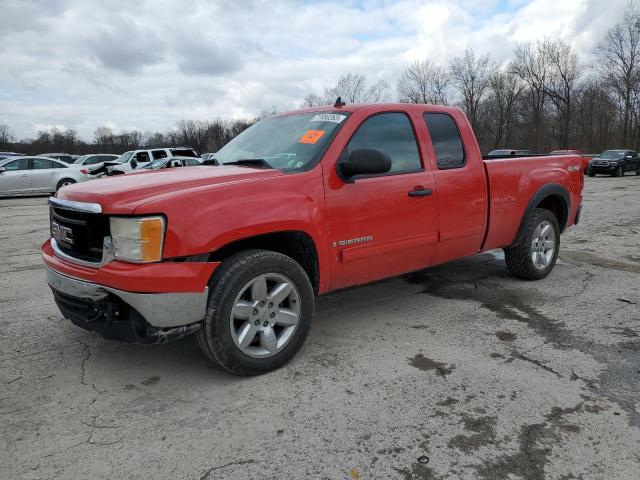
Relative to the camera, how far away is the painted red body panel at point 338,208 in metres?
2.88

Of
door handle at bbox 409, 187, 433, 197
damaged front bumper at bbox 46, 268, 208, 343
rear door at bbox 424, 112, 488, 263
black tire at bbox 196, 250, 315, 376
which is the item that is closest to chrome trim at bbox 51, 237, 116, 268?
damaged front bumper at bbox 46, 268, 208, 343

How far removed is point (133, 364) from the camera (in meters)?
3.47

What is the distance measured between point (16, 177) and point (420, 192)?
18.5m

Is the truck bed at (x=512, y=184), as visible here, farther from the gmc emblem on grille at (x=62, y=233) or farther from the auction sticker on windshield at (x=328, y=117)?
the gmc emblem on grille at (x=62, y=233)

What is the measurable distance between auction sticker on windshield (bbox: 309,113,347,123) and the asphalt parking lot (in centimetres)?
170

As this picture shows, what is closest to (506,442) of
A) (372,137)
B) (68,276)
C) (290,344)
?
(290,344)

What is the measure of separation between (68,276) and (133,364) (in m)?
0.78

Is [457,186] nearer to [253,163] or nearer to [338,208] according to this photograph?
[338,208]

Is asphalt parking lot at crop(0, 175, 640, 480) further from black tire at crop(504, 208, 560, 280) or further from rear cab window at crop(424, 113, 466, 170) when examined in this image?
rear cab window at crop(424, 113, 466, 170)

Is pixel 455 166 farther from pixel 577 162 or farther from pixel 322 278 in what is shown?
pixel 577 162

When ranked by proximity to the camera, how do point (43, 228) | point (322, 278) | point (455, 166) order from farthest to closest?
point (43, 228) < point (455, 166) < point (322, 278)

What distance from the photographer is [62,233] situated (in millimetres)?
3336

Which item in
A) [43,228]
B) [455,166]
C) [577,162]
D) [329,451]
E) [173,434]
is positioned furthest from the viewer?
[43,228]

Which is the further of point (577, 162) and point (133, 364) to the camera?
point (577, 162)
